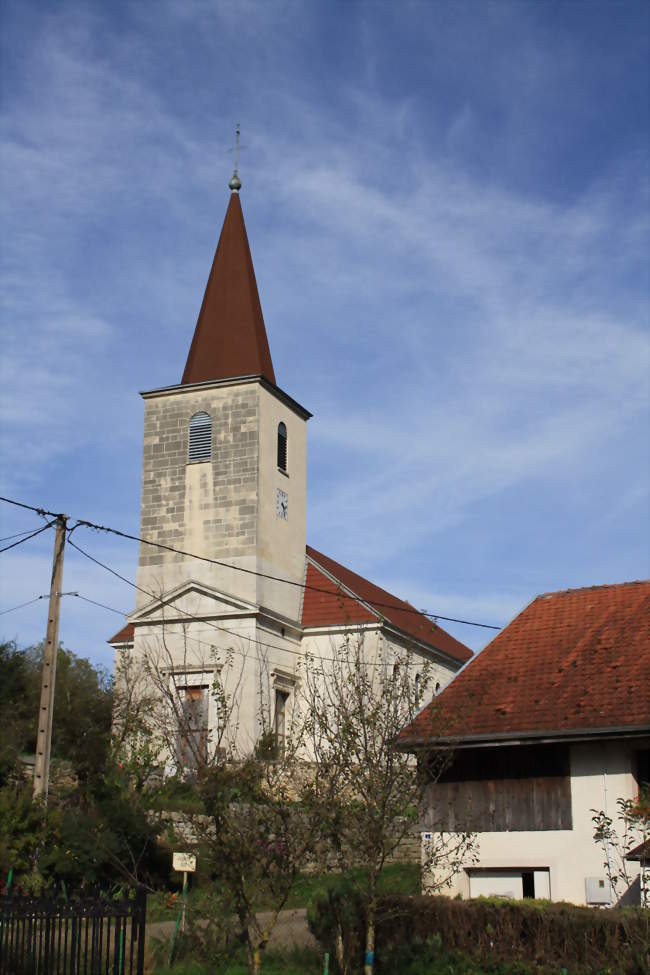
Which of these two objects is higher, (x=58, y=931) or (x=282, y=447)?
(x=282, y=447)

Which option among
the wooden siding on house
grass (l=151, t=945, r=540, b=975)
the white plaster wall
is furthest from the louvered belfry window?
grass (l=151, t=945, r=540, b=975)

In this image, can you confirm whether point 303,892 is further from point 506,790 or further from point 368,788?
point 368,788

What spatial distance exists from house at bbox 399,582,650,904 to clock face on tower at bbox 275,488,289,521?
15.3 metres

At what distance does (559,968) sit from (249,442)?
23.0 meters

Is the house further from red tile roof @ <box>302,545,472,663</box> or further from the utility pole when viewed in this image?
red tile roof @ <box>302,545,472,663</box>

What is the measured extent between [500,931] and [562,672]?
7021 millimetres

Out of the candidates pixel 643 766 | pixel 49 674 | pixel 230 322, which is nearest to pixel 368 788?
pixel 643 766

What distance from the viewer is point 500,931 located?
14992mm

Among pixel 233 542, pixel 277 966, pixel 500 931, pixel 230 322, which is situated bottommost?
pixel 277 966

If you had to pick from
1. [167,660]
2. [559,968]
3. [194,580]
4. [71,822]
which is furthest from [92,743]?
[559,968]

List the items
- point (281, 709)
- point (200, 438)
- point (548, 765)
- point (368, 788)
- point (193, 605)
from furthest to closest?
point (200, 438) < point (281, 709) < point (193, 605) < point (548, 765) < point (368, 788)

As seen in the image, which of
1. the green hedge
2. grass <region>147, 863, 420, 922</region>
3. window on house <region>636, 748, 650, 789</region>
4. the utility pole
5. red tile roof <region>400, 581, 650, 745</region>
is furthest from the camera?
the utility pole

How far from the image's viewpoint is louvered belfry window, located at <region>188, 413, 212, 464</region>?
118ft

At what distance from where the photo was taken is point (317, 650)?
120ft
